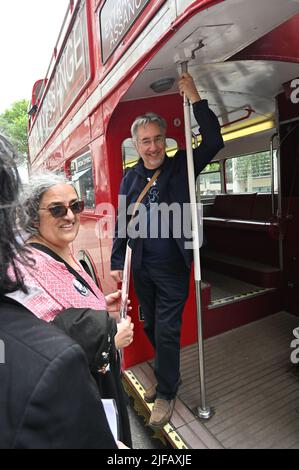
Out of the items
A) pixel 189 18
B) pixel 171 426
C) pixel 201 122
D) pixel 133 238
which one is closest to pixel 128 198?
pixel 133 238

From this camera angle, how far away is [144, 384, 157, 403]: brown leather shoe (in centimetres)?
236

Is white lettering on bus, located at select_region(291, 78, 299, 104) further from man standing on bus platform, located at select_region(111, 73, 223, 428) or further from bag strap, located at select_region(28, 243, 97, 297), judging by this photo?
bag strap, located at select_region(28, 243, 97, 297)

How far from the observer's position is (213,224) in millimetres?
5133

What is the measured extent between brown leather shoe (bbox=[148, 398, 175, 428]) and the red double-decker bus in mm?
48

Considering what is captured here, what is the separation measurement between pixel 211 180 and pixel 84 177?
11.9 feet

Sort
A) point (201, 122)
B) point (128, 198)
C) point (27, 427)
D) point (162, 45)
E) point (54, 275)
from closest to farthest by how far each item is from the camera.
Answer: point (27, 427) → point (54, 275) → point (162, 45) → point (201, 122) → point (128, 198)

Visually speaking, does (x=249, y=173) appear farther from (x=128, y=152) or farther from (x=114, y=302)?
(x=114, y=302)

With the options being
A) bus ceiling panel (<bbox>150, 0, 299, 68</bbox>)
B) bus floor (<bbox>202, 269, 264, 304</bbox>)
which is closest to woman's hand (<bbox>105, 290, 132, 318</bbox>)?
bus ceiling panel (<bbox>150, 0, 299, 68</bbox>)

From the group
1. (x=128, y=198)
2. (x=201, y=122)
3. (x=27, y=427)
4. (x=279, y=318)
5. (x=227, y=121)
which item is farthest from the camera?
(x=227, y=121)

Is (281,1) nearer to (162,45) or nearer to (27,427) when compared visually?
(162,45)

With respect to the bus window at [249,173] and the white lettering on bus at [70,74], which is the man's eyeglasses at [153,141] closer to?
the white lettering on bus at [70,74]

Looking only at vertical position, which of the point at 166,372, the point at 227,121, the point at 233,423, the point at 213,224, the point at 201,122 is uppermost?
the point at 227,121

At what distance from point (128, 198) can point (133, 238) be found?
0.97 ft

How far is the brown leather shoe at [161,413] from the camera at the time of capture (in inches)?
82.9
